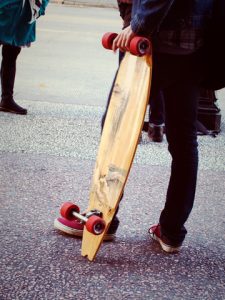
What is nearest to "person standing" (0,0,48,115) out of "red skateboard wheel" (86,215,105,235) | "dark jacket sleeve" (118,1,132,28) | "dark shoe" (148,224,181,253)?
"dark jacket sleeve" (118,1,132,28)

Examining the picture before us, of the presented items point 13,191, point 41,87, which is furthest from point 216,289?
point 41,87

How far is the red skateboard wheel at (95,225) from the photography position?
7.70 ft

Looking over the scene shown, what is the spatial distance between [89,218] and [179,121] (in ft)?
2.00

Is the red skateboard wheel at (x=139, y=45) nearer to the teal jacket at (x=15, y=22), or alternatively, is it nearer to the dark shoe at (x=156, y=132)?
the dark shoe at (x=156, y=132)

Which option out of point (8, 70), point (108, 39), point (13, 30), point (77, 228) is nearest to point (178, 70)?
point (108, 39)

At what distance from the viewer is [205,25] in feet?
7.50

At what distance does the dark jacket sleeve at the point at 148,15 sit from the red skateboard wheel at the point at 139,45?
4cm

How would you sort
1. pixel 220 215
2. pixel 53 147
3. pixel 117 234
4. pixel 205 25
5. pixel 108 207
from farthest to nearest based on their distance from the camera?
pixel 53 147 < pixel 220 215 < pixel 117 234 < pixel 108 207 < pixel 205 25

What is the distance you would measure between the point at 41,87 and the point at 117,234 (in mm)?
4145

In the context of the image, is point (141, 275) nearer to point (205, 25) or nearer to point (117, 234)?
point (117, 234)

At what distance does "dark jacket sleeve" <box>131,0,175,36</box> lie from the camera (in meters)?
2.11

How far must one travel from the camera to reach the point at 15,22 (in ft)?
16.5

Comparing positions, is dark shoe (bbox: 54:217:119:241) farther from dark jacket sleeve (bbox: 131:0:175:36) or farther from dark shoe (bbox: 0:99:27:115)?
dark shoe (bbox: 0:99:27:115)

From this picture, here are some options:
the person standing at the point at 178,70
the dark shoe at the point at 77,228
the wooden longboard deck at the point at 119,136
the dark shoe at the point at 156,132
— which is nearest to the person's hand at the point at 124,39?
the person standing at the point at 178,70
